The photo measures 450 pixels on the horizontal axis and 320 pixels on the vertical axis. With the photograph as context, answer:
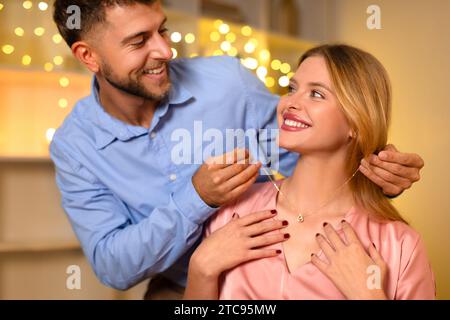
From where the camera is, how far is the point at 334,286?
1312mm

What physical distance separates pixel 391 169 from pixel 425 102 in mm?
1355

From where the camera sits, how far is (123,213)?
1.70 m

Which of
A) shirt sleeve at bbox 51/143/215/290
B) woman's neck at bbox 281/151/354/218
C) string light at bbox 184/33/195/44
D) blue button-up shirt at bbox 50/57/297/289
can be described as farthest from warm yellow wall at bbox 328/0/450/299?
shirt sleeve at bbox 51/143/215/290

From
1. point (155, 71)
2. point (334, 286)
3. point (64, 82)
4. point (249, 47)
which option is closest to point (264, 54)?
point (249, 47)

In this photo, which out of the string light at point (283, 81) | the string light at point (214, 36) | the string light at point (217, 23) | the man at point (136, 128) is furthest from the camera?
the string light at point (283, 81)

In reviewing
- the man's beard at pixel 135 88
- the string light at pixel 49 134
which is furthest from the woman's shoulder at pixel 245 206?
the string light at pixel 49 134

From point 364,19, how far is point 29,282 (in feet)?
7.34

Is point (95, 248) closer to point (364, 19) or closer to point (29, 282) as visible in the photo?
point (29, 282)

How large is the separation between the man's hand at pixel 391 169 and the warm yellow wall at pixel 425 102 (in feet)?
3.67

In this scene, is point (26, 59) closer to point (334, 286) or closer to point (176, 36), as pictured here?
point (176, 36)

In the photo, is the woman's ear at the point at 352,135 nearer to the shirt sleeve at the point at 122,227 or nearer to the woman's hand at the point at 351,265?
the woman's hand at the point at 351,265

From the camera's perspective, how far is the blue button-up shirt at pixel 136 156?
1622 millimetres

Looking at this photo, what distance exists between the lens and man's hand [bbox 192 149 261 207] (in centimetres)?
136
